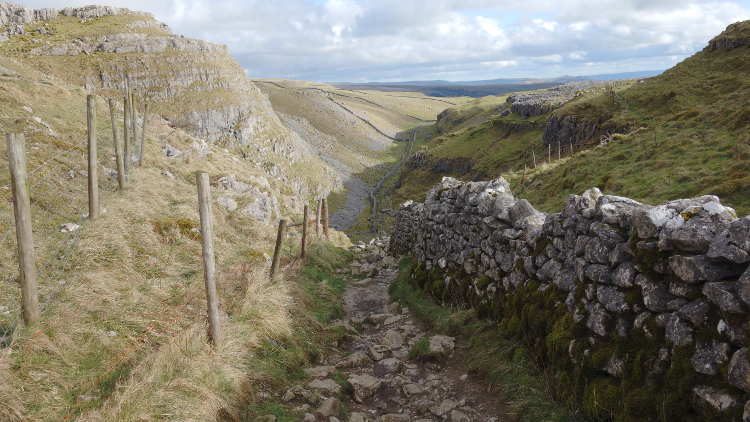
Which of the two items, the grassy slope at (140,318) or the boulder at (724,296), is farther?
the grassy slope at (140,318)

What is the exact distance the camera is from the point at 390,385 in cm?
757

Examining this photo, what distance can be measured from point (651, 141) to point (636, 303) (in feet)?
60.8

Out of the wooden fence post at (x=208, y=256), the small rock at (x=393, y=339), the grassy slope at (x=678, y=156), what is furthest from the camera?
the grassy slope at (x=678, y=156)

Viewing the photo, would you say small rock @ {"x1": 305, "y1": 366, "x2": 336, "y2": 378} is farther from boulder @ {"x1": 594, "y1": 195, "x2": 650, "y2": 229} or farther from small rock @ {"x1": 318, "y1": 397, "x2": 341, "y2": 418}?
boulder @ {"x1": 594, "y1": 195, "x2": 650, "y2": 229}

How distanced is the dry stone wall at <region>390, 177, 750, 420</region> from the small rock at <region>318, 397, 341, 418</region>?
11.6 ft

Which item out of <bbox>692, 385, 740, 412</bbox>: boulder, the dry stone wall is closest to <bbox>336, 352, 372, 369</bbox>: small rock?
the dry stone wall

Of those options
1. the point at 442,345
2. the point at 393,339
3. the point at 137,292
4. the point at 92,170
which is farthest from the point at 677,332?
the point at 92,170

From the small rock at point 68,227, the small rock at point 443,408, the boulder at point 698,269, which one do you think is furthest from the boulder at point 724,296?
the small rock at point 68,227

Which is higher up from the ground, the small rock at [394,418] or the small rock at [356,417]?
the small rock at [356,417]

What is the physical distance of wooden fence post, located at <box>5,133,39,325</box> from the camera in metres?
5.44

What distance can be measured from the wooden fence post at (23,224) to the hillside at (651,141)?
14.0 m

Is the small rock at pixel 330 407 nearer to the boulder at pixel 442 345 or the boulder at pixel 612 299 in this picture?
the boulder at pixel 442 345

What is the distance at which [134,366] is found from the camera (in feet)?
19.3

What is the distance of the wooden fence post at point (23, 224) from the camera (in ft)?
17.8
